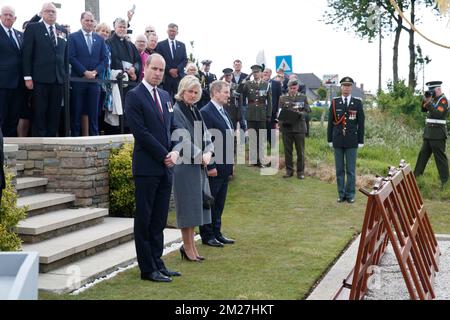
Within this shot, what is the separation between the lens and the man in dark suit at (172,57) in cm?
1149

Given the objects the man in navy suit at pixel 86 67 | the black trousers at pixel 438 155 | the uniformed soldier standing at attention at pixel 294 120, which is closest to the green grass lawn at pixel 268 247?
the uniformed soldier standing at attention at pixel 294 120

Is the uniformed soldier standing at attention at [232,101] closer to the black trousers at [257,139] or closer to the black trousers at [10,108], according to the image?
the black trousers at [257,139]

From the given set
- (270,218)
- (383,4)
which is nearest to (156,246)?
(270,218)

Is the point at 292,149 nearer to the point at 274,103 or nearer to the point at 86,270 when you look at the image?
the point at 274,103

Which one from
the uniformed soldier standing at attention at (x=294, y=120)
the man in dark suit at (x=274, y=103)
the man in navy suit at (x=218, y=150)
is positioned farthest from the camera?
the man in dark suit at (x=274, y=103)

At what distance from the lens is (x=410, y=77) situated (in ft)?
97.9

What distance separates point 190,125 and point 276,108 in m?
9.30

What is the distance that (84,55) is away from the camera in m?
9.38

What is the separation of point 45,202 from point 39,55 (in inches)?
81.0

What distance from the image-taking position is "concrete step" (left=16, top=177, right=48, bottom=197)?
26.2 feet

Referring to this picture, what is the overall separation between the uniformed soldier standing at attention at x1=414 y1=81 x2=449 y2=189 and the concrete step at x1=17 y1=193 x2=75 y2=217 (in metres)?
7.59

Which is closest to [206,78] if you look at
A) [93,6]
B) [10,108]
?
[93,6]

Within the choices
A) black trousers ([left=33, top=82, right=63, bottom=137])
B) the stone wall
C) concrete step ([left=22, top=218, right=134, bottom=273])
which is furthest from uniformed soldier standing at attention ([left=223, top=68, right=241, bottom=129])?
concrete step ([left=22, top=218, right=134, bottom=273])

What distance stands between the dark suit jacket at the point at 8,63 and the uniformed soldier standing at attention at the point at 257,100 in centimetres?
645
